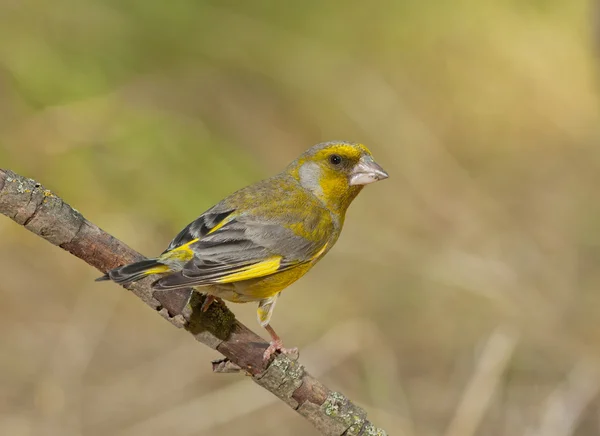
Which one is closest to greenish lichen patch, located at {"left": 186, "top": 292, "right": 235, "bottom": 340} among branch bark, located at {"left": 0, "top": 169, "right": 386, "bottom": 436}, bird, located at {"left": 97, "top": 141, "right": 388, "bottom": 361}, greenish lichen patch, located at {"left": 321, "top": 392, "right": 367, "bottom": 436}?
branch bark, located at {"left": 0, "top": 169, "right": 386, "bottom": 436}

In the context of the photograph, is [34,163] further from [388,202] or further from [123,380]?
[388,202]

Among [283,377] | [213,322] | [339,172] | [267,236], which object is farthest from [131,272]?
[339,172]

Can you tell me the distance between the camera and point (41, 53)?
5980 millimetres

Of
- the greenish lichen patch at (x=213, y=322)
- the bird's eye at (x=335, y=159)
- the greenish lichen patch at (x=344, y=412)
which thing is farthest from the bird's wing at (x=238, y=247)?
the greenish lichen patch at (x=344, y=412)

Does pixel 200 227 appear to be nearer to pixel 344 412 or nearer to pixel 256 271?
pixel 256 271

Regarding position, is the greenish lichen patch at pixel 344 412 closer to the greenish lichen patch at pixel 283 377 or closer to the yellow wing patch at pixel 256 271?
the greenish lichen patch at pixel 283 377

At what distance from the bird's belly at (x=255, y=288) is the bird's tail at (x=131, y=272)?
439mm

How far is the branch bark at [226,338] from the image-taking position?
97.5 inches

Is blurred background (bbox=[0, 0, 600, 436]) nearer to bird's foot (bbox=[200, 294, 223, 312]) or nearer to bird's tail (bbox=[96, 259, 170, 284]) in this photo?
bird's foot (bbox=[200, 294, 223, 312])

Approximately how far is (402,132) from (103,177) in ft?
8.51

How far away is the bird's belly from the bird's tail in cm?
44

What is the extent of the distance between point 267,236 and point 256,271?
30 centimetres

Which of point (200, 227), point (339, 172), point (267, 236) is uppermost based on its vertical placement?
point (339, 172)

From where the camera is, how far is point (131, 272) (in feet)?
8.09
